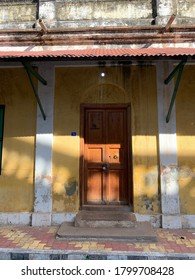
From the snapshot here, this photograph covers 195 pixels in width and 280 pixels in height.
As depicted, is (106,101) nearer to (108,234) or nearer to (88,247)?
(108,234)

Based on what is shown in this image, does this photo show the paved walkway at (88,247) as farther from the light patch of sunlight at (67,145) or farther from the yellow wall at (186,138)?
the light patch of sunlight at (67,145)

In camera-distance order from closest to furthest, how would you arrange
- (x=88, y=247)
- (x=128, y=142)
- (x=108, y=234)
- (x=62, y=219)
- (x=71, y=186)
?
(x=88, y=247) < (x=108, y=234) < (x=62, y=219) < (x=71, y=186) < (x=128, y=142)

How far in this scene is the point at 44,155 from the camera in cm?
643

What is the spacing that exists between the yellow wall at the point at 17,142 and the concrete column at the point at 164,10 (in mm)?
3673

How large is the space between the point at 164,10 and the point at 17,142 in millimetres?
4938

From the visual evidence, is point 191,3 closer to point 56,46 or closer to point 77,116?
point 56,46

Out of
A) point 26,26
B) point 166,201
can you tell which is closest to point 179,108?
point 166,201

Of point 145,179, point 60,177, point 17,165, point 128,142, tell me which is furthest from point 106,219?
point 17,165

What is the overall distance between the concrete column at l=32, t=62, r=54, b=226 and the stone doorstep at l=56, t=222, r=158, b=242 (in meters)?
0.84

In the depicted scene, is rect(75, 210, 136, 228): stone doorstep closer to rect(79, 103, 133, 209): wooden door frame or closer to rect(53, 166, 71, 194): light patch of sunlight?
rect(79, 103, 133, 209): wooden door frame

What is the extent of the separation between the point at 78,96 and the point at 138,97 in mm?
1460

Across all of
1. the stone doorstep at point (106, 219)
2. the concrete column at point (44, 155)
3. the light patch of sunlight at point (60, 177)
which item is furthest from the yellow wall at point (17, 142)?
the stone doorstep at point (106, 219)

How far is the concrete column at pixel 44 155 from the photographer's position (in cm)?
627

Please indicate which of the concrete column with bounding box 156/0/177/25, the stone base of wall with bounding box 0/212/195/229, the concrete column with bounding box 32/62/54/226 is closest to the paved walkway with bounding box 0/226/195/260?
the stone base of wall with bounding box 0/212/195/229
